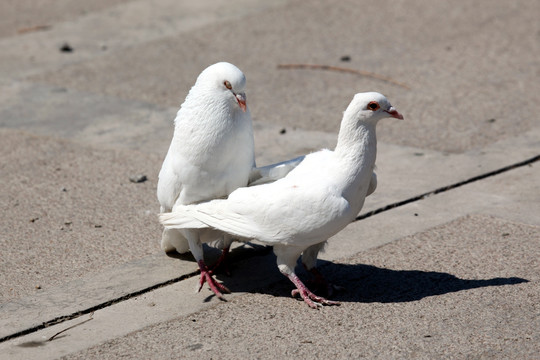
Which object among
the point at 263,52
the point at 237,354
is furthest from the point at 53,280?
the point at 263,52

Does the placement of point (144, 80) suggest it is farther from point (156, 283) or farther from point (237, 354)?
point (237, 354)

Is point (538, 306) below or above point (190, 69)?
above

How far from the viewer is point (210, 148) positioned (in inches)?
183

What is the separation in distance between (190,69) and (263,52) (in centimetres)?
94

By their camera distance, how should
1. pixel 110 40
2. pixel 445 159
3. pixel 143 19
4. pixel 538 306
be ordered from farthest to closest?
pixel 143 19 → pixel 110 40 → pixel 445 159 → pixel 538 306

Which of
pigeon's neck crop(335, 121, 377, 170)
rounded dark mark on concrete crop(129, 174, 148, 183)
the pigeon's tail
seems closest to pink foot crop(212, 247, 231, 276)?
the pigeon's tail

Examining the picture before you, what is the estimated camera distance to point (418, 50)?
924 centimetres

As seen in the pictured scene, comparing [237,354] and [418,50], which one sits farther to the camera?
[418,50]

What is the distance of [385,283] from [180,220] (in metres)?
1.20

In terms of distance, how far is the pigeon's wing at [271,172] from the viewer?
4.79 metres

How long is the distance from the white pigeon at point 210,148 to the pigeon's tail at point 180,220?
0.29ft

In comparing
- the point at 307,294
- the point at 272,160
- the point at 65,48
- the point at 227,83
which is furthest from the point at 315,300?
the point at 65,48

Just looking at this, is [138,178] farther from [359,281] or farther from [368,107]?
[368,107]

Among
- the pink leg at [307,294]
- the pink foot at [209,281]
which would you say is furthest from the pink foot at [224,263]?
the pink leg at [307,294]
